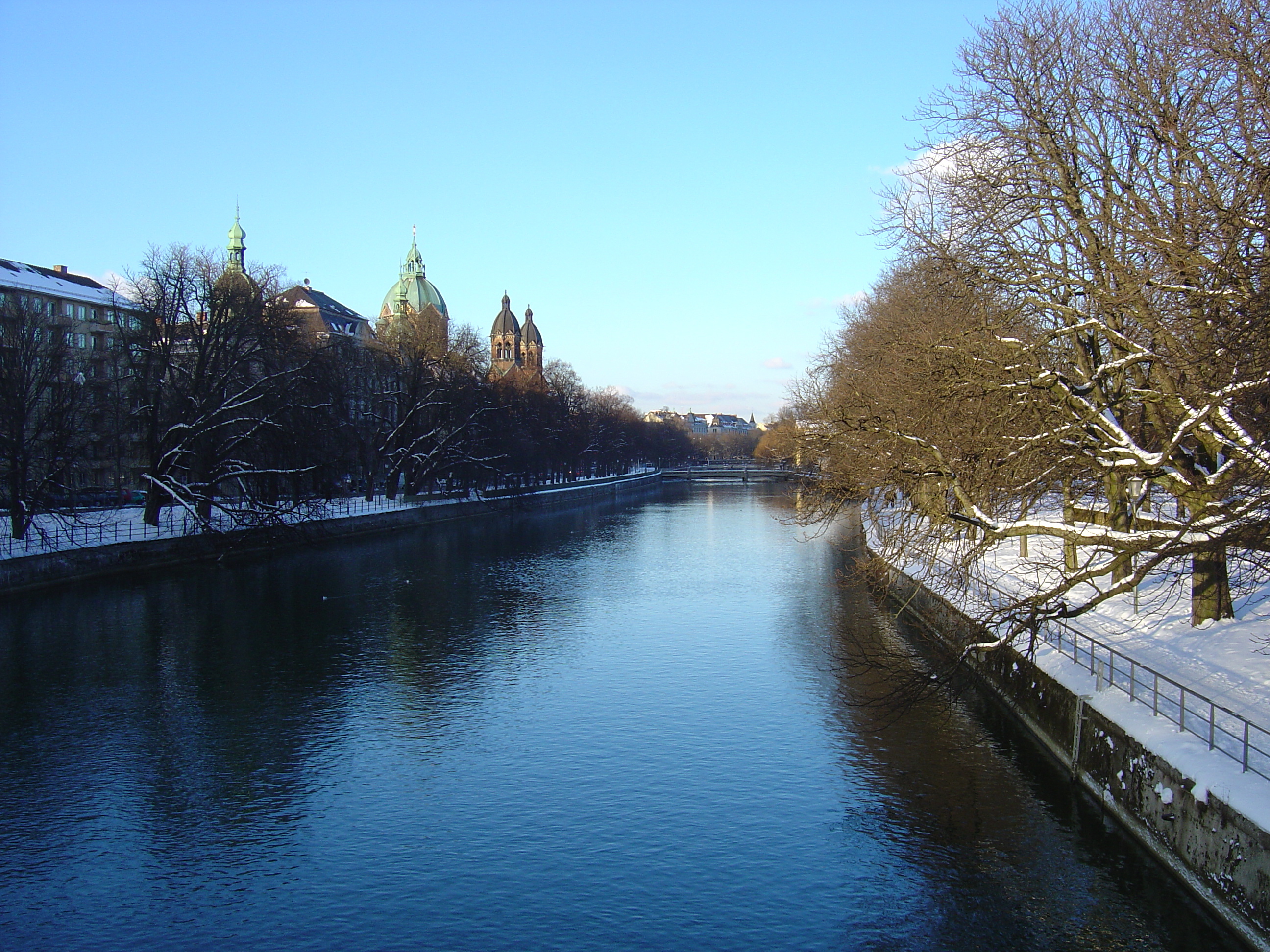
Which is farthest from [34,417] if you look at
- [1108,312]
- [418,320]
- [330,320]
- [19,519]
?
[330,320]

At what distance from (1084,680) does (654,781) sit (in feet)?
22.4

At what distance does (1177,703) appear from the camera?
14320 millimetres

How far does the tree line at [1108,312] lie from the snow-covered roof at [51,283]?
2726 inches

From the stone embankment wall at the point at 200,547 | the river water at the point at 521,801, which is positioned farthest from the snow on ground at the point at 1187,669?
A: the stone embankment wall at the point at 200,547

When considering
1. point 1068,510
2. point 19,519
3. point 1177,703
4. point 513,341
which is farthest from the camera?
point 513,341

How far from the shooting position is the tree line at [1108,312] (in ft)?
38.8

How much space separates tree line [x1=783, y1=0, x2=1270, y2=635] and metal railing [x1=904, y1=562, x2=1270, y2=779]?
60.3 inches

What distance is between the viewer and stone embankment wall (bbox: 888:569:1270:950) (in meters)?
10.8

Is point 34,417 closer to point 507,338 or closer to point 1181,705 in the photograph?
point 1181,705

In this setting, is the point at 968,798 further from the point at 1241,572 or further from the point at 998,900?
the point at 1241,572

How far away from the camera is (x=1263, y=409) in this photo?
12680 mm

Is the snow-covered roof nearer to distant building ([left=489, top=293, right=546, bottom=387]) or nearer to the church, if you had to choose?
the church

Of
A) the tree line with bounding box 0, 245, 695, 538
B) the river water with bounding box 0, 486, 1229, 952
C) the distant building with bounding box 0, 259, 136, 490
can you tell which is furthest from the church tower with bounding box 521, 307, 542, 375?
the river water with bounding box 0, 486, 1229, 952

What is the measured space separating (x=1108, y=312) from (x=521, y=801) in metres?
10.7
